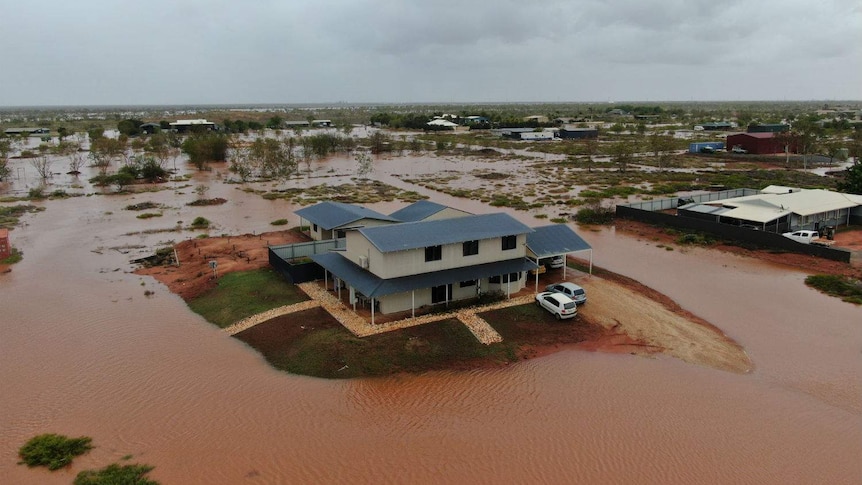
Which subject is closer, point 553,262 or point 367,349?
point 367,349

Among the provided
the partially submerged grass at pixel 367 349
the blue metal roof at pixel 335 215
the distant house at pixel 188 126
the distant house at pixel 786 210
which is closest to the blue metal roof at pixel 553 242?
the partially submerged grass at pixel 367 349

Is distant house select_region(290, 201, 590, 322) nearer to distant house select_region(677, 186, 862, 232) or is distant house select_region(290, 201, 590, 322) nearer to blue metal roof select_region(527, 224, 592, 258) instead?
blue metal roof select_region(527, 224, 592, 258)

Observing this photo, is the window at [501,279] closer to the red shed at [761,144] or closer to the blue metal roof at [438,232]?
the blue metal roof at [438,232]

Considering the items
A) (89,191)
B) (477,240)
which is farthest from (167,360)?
(89,191)

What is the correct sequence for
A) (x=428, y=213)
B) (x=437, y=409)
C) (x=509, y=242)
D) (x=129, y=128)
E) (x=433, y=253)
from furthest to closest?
(x=129, y=128) < (x=428, y=213) < (x=509, y=242) < (x=433, y=253) < (x=437, y=409)

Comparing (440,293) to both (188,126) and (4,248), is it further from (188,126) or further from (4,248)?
(188,126)

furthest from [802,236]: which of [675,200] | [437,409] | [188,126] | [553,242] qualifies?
[188,126]

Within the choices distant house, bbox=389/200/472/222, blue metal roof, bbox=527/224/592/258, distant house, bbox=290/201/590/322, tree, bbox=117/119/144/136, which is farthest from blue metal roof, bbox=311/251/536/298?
tree, bbox=117/119/144/136
